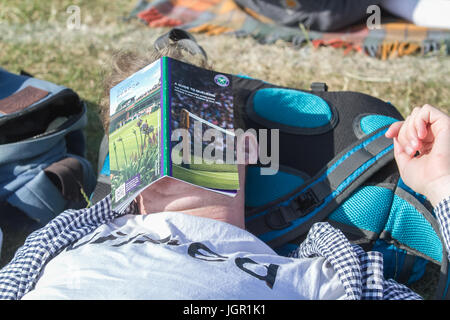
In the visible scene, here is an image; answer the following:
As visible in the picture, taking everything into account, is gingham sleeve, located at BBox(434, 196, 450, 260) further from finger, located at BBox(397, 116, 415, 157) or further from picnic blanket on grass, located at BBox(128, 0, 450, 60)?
picnic blanket on grass, located at BBox(128, 0, 450, 60)

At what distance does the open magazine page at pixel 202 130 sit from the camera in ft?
3.78

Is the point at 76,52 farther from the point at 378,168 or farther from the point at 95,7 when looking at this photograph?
the point at 378,168

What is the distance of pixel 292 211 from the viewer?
139 centimetres

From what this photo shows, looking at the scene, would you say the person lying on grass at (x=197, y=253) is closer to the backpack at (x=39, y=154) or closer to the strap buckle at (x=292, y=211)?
the strap buckle at (x=292, y=211)

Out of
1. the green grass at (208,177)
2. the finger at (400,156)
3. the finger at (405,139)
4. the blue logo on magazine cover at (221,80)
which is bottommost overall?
the green grass at (208,177)

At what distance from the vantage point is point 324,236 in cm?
120

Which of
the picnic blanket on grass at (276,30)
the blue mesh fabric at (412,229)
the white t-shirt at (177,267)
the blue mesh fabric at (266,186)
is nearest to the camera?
the white t-shirt at (177,267)

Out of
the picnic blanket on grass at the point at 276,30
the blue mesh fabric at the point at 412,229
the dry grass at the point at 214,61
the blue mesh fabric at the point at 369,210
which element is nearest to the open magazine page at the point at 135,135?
the blue mesh fabric at the point at 369,210

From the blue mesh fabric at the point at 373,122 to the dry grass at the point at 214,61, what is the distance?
82cm

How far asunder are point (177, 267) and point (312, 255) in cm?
39

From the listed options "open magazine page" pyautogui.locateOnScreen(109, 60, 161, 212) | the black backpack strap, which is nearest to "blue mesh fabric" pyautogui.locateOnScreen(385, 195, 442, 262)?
the black backpack strap

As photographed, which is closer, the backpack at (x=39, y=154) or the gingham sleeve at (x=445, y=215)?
the gingham sleeve at (x=445, y=215)
